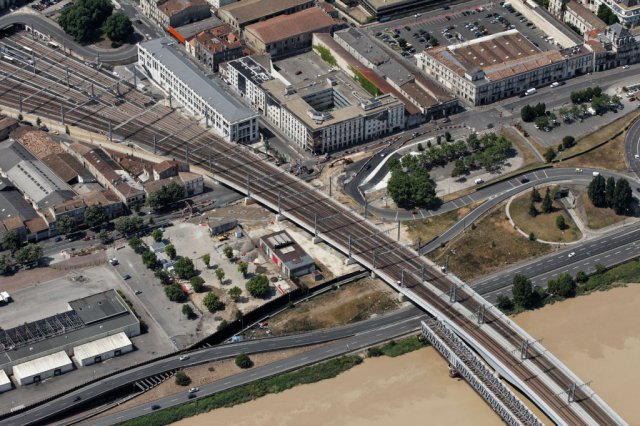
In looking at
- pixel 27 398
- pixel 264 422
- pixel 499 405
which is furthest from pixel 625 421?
pixel 27 398

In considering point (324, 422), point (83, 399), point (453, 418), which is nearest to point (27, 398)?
point (83, 399)

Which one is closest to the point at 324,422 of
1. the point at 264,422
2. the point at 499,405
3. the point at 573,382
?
the point at 264,422

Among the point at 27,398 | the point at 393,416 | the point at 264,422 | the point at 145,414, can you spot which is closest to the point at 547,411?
the point at 393,416

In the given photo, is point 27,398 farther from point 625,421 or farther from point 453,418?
point 625,421

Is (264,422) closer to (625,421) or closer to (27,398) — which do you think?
(27,398)

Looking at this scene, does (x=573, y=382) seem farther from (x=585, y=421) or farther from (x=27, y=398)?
(x=27, y=398)

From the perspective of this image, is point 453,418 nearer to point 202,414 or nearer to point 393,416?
point 393,416
